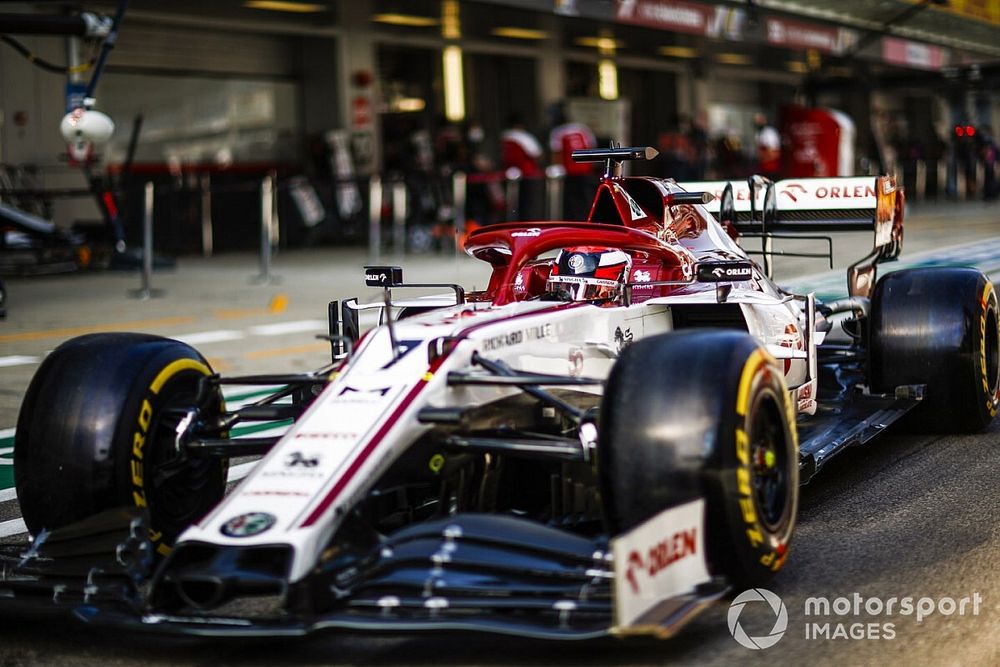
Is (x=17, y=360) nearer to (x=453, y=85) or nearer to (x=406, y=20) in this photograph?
(x=406, y=20)

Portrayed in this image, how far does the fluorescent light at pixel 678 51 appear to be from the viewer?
29078 millimetres

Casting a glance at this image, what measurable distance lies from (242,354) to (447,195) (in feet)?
33.3

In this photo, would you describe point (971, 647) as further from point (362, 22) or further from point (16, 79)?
point (362, 22)

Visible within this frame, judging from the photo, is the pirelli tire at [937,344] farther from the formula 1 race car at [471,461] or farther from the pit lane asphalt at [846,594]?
the formula 1 race car at [471,461]

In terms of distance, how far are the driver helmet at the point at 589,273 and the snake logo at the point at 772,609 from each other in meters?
1.45

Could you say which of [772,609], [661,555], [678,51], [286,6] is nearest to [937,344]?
[772,609]

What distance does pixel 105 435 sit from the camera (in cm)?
439

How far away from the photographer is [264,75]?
22.7 meters

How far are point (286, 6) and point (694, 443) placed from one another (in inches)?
724

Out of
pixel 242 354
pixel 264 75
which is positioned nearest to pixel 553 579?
pixel 242 354

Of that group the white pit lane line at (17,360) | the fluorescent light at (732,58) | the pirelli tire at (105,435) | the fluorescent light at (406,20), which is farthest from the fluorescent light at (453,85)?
the pirelli tire at (105,435)

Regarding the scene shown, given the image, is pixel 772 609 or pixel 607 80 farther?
pixel 607 80

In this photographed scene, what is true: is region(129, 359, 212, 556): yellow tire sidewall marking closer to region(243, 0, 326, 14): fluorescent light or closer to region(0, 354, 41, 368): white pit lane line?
region(0, 354, 41, 368): white pit lane line

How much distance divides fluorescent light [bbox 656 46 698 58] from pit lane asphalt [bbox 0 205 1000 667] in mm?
23312
